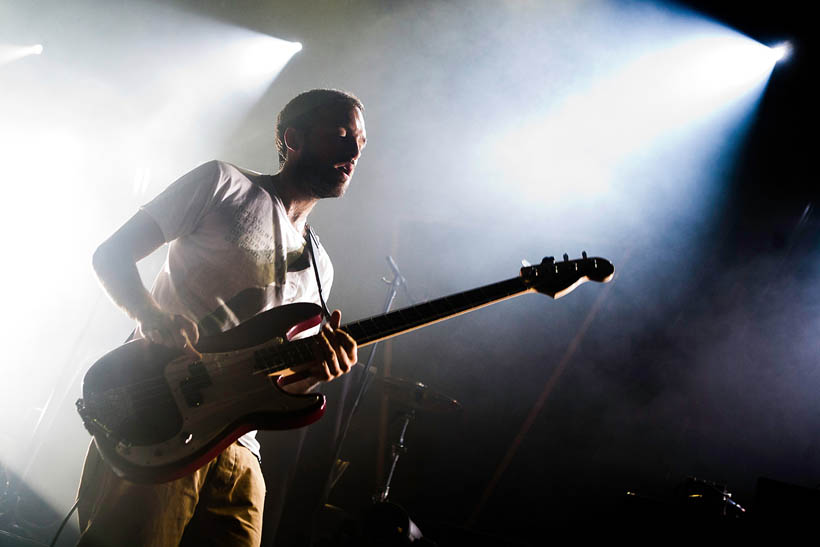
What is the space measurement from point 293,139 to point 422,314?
128cm

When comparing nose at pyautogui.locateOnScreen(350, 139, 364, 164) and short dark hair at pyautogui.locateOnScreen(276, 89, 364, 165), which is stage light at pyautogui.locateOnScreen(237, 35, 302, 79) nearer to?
short dark hair at pyautogui.locateOnScreen(276, 89, 364, 165)

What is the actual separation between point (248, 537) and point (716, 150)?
17.9 feet

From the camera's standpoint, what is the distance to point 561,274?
94.6 inches

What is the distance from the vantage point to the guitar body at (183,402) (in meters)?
1.59

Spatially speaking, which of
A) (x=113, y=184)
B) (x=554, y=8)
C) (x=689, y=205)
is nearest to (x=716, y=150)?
(x=689, y=205)

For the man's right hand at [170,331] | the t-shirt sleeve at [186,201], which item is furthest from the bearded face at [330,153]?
the man's right hand at [170,331]

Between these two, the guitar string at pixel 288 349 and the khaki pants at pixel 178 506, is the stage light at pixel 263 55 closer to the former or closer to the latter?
the guitar string at pixel 288 349

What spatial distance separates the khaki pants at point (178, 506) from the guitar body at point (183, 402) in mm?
154

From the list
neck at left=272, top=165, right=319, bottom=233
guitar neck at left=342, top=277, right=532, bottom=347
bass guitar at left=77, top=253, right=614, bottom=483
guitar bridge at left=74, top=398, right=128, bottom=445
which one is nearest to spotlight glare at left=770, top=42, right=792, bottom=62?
guitar neck at left=342, top=277, right=532, bottom=347

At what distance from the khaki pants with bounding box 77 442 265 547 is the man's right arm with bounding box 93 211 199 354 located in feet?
1.58

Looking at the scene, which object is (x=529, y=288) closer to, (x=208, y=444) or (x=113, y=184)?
(x=208, y=444)

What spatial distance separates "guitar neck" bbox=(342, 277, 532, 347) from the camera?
81.9 inches

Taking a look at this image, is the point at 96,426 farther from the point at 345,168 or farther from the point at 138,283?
the point at 345,168

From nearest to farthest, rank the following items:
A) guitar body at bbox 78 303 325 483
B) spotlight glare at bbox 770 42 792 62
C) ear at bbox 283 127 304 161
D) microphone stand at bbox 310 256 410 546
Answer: guitar body at bbox 78 303 325 483, ear at bbox 283 127 304 161, microphone stand at bbox 310 256 410 546, spotlight glare at bbox 770 42 792 62
